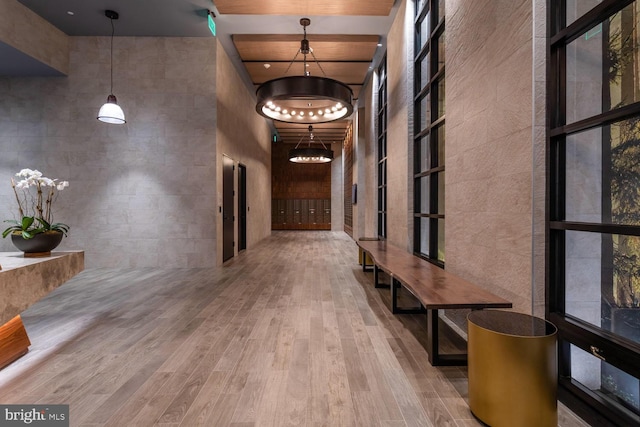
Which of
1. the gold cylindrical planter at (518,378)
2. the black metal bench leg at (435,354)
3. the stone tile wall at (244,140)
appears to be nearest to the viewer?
the gold cylindrical planter at (518,378)

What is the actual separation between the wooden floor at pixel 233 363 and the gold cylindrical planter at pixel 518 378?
24 centimetres

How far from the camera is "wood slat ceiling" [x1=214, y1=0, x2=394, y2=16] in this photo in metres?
4.85

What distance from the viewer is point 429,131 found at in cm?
413

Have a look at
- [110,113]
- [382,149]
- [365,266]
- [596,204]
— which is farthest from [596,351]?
[110,113]

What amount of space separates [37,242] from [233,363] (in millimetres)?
2039

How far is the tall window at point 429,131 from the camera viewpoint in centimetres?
388

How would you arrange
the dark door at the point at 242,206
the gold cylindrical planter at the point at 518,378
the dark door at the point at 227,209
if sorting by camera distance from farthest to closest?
the dark door at the point at 242,206 → the dark door at the point at 227,209 → the gold cylindrical planter at the point at 518,378

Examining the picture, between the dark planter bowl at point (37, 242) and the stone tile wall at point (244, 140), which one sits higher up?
the stone tile wall at point (244, 140)

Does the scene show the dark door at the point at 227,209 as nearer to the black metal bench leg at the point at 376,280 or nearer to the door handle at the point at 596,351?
the black metal bench leg at the point at 376,280

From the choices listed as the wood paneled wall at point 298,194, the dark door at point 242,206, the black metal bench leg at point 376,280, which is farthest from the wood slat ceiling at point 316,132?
the black metal bench leg at point 376,280

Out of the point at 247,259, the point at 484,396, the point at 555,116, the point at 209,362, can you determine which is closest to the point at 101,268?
the point at 247,259

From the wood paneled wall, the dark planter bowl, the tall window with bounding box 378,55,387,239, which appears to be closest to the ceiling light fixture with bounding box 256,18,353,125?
the tall window with bounding box 378,55,387,239

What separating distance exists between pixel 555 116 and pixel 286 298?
11.1 feet

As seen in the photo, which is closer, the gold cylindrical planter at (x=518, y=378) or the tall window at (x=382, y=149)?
the gold cylindrical planter at (x=518, y=378)
